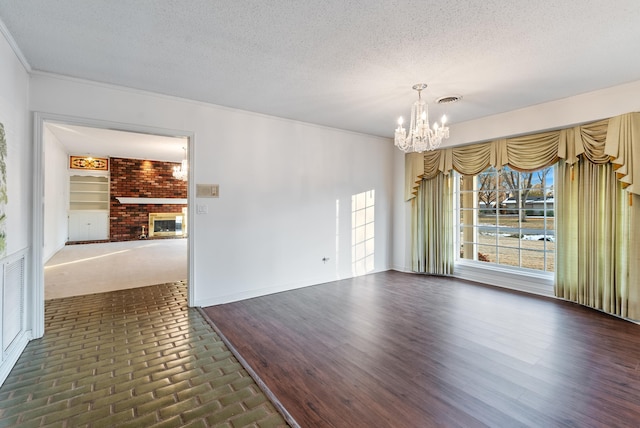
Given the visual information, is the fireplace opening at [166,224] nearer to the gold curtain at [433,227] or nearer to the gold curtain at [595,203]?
the gold curtain at [433,227]

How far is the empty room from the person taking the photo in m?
1.91

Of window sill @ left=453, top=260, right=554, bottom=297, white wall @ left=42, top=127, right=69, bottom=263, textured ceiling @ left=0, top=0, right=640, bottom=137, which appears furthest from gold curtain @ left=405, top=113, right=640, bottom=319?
white wall @ left=42, top=127, right=69, bottom=263

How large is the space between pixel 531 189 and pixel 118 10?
16.5 feet

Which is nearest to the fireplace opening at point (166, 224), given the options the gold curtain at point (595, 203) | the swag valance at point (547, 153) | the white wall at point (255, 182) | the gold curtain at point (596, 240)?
the white wall at point (255, 182)

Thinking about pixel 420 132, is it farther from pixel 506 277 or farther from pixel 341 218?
pixel 506 277

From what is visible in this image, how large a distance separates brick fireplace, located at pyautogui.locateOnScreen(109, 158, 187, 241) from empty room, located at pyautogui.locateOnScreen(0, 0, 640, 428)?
372 centimetres

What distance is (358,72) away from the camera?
2.76 meters

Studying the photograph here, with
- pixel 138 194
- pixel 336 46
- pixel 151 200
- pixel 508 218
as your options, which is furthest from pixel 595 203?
pixel 138 194

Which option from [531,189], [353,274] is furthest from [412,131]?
[353,274]

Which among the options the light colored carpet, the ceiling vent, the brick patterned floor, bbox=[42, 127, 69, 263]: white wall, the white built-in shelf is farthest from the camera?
the white built-in shelf

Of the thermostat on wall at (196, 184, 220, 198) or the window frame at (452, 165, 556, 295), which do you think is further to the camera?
the window frame at (452, 165, 556, 295)

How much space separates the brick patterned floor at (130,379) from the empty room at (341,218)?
0.06 ft

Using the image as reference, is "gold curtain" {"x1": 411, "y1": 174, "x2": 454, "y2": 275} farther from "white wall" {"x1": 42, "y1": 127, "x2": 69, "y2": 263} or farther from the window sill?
"white wall" {"x1": 42, "y1": 127, "x2": 69, "y2": 263}

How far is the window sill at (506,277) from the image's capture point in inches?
156
